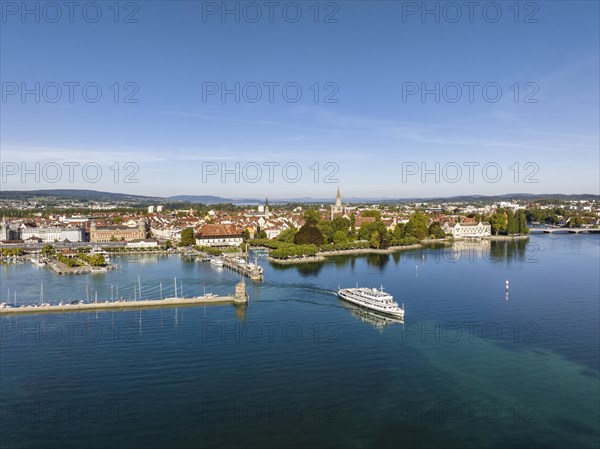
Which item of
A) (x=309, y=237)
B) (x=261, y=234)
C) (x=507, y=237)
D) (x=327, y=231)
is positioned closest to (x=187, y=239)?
(x=261, y=234)

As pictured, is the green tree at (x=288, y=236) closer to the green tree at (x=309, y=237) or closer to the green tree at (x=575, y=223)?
the green tree at (x=309, y=237)

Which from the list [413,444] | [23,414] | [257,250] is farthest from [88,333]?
[257,250]

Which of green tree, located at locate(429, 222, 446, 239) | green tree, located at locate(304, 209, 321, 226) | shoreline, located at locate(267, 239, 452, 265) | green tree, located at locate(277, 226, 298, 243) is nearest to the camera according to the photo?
shoreline, located at locate(267, 239, 452, 265)

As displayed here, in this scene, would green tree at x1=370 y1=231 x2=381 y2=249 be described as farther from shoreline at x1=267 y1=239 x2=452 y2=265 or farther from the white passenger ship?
the white passenger ship

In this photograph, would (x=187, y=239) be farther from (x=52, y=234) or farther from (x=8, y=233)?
(x=8, y=233)

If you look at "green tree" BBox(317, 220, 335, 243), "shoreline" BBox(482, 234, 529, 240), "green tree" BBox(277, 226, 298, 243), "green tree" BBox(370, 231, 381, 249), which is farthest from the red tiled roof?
"shoreline" BBox(482, 234, 529, 240)

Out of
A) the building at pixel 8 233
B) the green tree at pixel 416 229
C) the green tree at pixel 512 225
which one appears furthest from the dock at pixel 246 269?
the green tree at pixel 512 225
